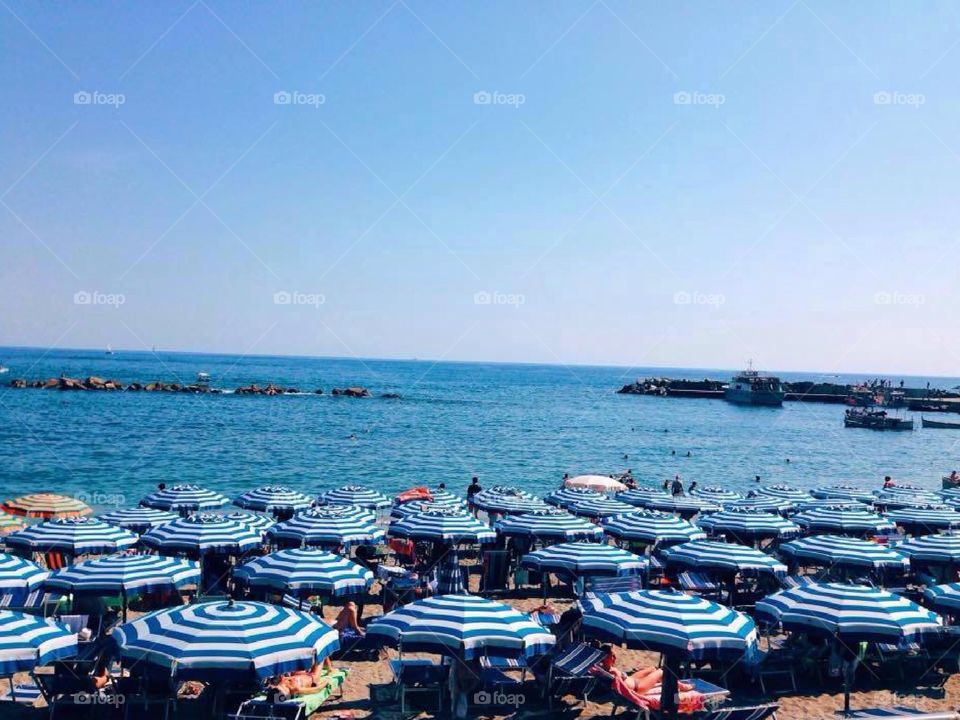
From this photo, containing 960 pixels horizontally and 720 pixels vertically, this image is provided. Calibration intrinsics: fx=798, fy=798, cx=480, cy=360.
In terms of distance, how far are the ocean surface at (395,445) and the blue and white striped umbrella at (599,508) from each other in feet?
53.6

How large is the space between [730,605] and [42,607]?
496 inches

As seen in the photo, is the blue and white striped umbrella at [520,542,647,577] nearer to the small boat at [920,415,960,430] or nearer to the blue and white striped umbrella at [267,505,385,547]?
the blue and white striped umbrella at [267,505,385,547]

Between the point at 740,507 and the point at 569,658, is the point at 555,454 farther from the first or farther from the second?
the point at 569,658

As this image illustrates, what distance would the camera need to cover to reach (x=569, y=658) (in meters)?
11.1

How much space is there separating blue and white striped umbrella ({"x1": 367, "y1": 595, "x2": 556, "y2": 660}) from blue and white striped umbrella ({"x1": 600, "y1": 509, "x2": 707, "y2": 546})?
7.84 meters

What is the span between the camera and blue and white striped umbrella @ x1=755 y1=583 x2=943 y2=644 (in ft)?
34.9

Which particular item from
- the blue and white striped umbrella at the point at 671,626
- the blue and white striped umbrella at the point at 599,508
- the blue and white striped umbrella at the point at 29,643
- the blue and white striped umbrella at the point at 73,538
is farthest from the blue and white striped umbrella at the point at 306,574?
the blue and white striped umbrella at the point at 599,508

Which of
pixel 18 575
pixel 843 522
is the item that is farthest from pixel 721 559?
pixel 18 575

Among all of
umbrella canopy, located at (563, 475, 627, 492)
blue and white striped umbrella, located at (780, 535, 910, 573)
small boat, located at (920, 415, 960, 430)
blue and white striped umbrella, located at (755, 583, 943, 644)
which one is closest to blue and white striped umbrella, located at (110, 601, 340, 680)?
blue and white striped umbrella, located at (755, 583, 943, 644)

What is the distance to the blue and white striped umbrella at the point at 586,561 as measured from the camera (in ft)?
47.9

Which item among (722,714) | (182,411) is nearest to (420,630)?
(722,714)

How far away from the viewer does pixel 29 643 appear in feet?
28.9

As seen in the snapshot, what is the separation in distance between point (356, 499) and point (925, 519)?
15328 mm

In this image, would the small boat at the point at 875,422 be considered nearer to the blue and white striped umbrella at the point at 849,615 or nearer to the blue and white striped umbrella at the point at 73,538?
the blue and white striped umbrella at the point at 849,615
